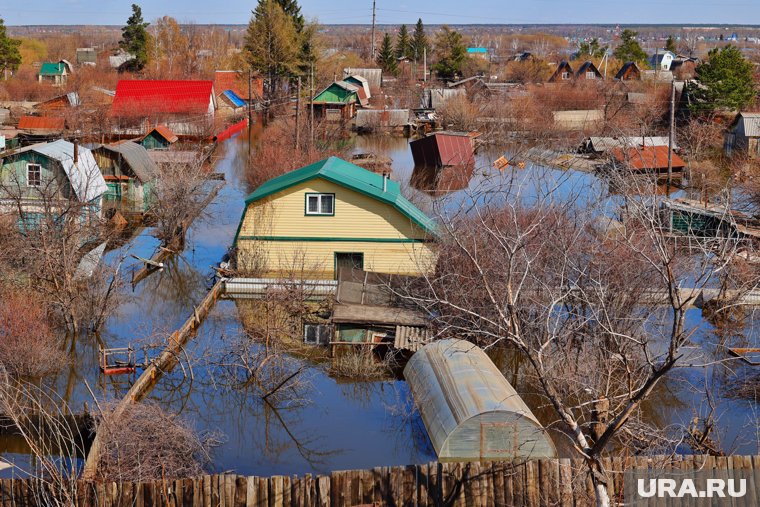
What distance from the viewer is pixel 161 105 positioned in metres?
61.1

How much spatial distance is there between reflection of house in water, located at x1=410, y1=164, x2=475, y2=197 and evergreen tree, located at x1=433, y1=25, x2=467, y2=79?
4997 cm

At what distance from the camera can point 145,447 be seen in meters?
13.3

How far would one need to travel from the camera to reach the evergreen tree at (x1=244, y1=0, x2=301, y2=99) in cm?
7875

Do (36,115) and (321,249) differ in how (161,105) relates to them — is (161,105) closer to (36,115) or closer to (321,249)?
(36,115)

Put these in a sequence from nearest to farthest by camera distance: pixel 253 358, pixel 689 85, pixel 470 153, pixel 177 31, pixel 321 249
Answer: pixel 253 358 → pixel 321 249 → pixel 470 153 → pixel 689 85 → pixel 177 31

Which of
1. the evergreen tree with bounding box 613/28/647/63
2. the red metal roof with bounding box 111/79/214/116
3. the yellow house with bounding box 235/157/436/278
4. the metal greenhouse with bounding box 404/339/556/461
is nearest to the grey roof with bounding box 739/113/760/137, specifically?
Answer: the yellow house with bounding box 235/157/436/278

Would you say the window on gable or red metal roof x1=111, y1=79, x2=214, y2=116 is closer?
the window on gable

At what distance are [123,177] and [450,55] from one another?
63497mm

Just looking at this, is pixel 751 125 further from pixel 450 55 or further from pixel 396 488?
pixel 450 55

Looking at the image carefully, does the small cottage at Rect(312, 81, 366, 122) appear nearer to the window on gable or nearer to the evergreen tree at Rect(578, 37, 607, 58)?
the window on gable

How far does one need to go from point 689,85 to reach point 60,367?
5134cm

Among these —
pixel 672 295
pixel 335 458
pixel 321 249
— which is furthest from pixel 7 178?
pixel 672 295

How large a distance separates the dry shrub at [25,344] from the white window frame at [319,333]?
5433 millimetres

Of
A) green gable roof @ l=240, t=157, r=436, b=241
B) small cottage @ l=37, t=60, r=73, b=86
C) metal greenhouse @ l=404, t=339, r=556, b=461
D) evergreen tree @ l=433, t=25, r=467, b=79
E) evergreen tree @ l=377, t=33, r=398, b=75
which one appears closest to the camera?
metal greenhouse @ l=404, t=339, r=556, b=461
